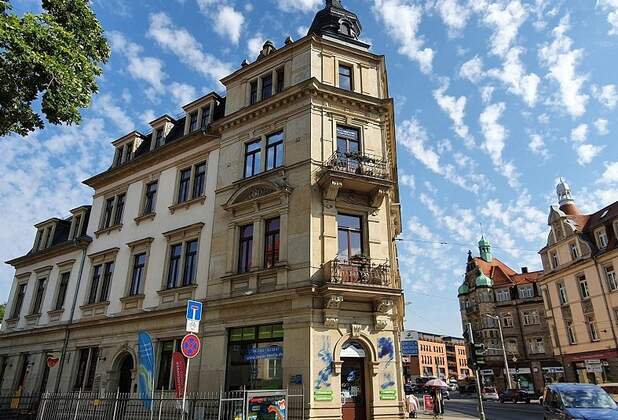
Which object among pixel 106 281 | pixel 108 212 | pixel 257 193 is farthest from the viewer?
pixel 108 212

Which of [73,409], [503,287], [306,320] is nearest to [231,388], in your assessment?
[306,320]

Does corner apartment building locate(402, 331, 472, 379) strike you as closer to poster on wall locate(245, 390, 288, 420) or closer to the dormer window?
the dormer window

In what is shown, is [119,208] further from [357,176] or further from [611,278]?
[611,278]

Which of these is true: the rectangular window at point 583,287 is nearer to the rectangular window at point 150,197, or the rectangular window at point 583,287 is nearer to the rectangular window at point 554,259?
the rectangular window at point 554,259

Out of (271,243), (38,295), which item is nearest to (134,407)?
(271,243)

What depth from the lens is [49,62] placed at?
39.0ft

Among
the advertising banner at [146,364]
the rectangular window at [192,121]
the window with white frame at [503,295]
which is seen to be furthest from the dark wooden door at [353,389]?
the window with white frame at [503,295]

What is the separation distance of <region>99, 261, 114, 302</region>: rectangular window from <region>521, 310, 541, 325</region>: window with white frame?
57354 millimetres

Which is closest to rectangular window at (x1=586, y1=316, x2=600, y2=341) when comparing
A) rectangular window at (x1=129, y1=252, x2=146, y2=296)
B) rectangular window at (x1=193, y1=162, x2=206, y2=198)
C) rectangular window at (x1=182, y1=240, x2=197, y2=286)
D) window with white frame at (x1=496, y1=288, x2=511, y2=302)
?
window with white frame at (x1=496, y1=288, x2=511, y2=302)

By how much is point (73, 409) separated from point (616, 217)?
4119 centimetres

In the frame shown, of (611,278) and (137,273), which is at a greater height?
(611,278)

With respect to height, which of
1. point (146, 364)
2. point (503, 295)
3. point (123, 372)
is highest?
point (503, 295)

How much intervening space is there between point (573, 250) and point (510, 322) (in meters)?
24.6

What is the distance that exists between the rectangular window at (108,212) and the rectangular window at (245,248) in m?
11.0
